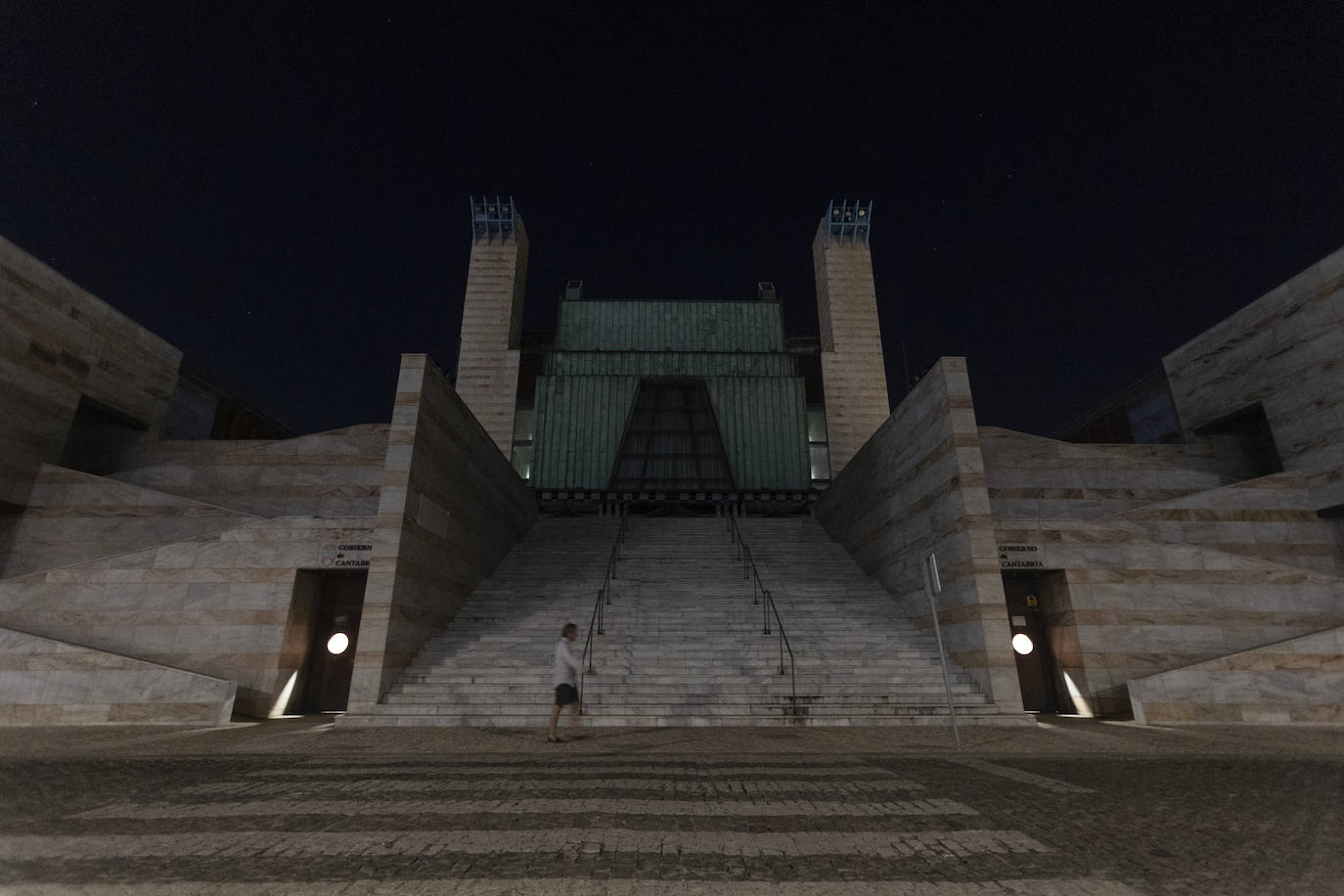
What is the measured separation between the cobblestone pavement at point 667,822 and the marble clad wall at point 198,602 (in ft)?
19.0

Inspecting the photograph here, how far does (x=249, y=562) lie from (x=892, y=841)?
14.5 m

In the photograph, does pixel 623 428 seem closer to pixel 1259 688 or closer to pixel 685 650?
pixel 685 650

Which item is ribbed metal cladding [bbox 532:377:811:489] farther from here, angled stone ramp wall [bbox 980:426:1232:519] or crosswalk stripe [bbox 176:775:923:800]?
crosswalk stripe [bbox 176:775:923:800]

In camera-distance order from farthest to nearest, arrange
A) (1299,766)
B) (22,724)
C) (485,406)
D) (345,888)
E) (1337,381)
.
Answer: (485,406) < (1337,381) < (22,724) < (1299,766) < (345,888)

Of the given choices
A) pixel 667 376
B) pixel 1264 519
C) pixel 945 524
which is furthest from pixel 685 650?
pixel 667 376

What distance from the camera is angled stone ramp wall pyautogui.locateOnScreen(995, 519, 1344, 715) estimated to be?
42.9 ft

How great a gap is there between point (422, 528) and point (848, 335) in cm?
2188

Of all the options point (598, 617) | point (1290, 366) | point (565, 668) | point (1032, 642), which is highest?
point (1290, 366)

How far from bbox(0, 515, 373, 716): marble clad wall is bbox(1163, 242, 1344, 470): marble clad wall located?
2406 centimetres

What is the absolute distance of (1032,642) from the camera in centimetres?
1444

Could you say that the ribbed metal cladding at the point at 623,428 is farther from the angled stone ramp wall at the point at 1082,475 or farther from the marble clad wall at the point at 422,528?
the marble clad wall at the point at 422,528

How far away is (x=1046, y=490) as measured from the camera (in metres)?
17.9

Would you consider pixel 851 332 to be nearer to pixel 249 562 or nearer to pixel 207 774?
pixel 249 562

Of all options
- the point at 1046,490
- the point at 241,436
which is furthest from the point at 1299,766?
the point at 241,436
